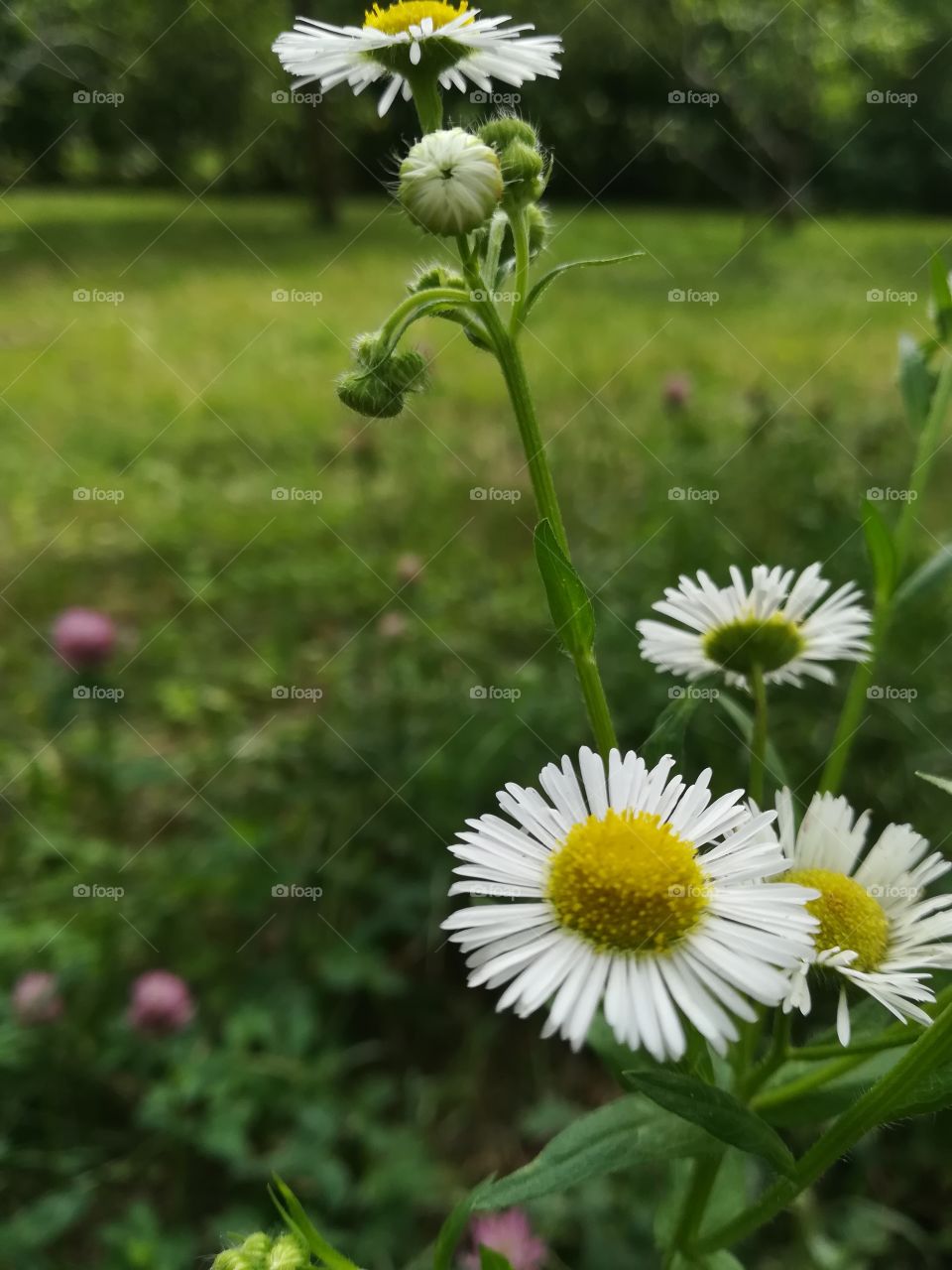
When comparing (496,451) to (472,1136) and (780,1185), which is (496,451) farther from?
(780,1185)

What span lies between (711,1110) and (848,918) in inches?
4.6

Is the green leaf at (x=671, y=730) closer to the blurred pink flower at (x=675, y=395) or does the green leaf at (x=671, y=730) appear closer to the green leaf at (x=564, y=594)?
the green leaf at (x=564, y=594)

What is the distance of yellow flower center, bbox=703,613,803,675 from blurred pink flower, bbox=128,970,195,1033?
65 centimetres

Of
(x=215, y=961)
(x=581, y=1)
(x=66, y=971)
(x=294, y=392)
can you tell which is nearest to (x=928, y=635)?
(x=215, y=961)

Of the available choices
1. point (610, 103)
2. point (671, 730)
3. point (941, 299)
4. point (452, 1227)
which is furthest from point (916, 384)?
point (610, 103)

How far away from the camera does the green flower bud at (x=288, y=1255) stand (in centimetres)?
48

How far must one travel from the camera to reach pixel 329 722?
Result: 133cm

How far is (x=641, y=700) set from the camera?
1.22 meters

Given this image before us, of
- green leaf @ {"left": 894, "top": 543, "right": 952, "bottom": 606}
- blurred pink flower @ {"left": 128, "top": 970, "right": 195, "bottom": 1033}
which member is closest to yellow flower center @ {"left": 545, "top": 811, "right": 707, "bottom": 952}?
green leaf @ {"left": 894, "top": 543, "right": 952, "bottom": 606}

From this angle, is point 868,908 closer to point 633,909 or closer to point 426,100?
point 633,909

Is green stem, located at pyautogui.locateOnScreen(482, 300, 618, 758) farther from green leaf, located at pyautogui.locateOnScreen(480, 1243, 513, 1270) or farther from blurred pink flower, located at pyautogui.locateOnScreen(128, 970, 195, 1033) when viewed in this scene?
blurred pink flower, located at pyautogui.locateOnScreen(128, 970, 195, 1033)

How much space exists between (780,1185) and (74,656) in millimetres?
946

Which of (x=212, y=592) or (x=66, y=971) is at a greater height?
(x=212, y=592)

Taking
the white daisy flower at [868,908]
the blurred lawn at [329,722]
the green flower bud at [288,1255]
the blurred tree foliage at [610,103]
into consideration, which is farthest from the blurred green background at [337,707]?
the blurred tree foliage at [610,103]
